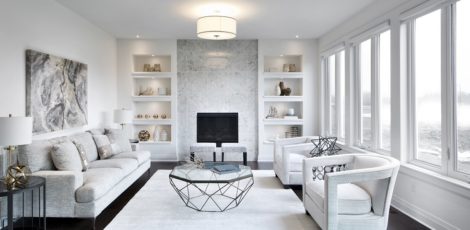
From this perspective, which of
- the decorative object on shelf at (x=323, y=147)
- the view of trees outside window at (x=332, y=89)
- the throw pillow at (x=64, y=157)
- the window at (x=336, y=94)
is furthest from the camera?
the view of trees outside window at (x=332, y=89)

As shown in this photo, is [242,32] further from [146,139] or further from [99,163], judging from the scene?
[99,163]

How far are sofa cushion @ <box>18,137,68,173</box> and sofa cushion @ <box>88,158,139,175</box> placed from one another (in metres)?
0.70

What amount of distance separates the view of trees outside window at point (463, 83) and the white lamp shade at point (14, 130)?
419 centimetres

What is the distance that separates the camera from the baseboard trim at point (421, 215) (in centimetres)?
327

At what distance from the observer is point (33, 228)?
3367mm

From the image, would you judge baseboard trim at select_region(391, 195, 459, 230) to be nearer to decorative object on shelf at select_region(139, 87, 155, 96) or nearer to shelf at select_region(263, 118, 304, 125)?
shelf at select_region(263, 118, 304, 125)

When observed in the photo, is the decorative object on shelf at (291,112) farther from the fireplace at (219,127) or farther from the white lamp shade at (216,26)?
the white lamp shade at (216,26)

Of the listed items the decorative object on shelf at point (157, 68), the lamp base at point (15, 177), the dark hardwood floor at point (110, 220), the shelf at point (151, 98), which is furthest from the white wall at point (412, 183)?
the decorative object on shelf at point (157, 68)

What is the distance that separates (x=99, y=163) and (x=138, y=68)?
3.68 metres

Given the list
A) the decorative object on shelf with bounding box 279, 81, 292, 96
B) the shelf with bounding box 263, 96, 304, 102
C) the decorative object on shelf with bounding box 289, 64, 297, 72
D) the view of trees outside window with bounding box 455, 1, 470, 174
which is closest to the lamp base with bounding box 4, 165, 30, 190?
the view of trees outside window with bounding box 455, 1, 470, 174

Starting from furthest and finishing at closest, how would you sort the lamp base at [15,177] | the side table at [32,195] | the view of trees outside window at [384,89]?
1. the view of trees outside window at [384,89]
2. the lamp base at [15,177]
3. the side table at [32,195]

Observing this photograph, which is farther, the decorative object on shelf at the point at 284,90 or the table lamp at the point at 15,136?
the decorative object on shelf at the point at 284,90

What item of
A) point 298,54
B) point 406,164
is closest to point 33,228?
point 406,164

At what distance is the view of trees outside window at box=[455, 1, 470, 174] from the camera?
10.1 ft
